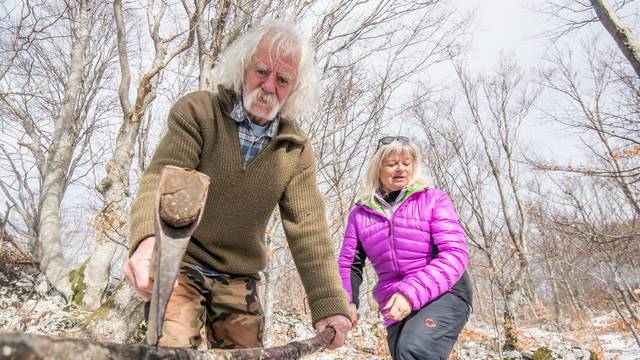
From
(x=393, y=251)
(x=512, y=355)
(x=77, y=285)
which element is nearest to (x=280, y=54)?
(x=393, y=251)

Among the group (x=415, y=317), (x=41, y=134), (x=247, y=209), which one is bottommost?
(x=415, y=317)

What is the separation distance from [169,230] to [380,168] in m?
2.26

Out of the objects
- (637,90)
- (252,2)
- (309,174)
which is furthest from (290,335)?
(637,90)

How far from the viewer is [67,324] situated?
18.3 feet

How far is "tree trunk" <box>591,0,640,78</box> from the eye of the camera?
18.3 feet

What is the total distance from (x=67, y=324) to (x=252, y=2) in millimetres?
5126

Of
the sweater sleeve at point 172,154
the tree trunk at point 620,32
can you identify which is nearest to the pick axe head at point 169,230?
the sweater sleeve at point 172,154

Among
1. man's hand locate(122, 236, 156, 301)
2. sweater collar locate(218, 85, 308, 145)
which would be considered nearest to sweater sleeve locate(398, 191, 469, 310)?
sweater collar locate(218, 85, 308, 145)

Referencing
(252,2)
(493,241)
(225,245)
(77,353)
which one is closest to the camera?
(77,353)

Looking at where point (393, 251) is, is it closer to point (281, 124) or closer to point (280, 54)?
point (281, 124)

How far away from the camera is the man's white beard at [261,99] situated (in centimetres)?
180

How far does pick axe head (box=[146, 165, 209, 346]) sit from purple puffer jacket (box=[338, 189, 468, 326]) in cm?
170

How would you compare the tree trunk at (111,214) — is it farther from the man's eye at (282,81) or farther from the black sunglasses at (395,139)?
the man's eye at (282,81)

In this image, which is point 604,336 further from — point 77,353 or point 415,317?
point 77,353
